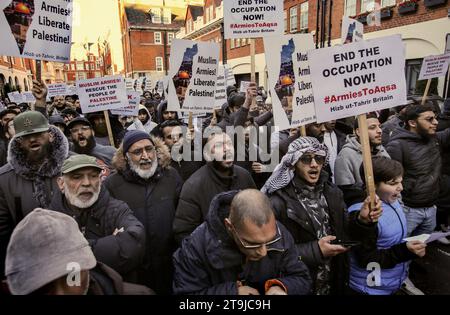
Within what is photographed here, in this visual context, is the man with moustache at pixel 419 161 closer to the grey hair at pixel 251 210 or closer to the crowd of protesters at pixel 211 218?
the crowd of protesters at pixel 211 218

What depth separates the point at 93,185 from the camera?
2244mm

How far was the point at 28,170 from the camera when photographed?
8.42ft

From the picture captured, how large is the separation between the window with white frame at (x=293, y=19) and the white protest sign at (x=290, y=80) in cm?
2151

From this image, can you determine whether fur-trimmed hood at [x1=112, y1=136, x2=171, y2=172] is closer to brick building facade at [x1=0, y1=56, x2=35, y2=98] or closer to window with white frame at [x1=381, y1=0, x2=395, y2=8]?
window with white frame at [x1=381, y1=0, x2=395, y2=8]

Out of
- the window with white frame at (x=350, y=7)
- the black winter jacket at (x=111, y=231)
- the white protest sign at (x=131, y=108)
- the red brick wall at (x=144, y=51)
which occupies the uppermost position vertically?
the red brick wall at (x=144, y=51)

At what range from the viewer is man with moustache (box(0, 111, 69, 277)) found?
244cm

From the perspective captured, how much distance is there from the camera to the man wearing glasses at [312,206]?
7.73 ft


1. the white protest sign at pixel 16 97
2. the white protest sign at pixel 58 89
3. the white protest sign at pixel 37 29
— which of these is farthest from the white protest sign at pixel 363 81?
the white protest sign at pixel 16 97

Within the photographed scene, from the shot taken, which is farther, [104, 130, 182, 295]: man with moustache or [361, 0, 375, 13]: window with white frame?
[361, 0, 375, 13]: window with white frame

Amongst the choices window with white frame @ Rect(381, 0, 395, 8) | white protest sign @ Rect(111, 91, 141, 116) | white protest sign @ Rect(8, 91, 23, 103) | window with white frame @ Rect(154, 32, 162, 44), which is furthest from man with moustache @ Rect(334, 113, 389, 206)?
window with white frame @ Rect(154, 32, 162, 44)

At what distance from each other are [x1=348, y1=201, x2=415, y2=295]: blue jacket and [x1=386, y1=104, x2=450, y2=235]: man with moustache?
1328mm

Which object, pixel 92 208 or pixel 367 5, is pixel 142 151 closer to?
pixel 92 208

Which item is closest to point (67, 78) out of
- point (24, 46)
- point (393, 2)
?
point (393, 2)

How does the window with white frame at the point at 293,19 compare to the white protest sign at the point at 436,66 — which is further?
the window with white frame at the point at 293,19
